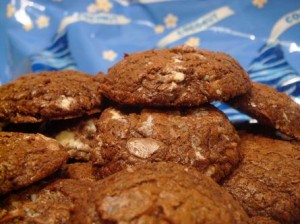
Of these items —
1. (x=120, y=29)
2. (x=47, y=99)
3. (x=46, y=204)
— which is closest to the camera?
(x=46, y=204)

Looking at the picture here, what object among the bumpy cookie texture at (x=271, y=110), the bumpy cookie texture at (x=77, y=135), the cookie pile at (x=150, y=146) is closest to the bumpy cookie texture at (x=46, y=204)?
the cookie pile at (x=150, y=146)

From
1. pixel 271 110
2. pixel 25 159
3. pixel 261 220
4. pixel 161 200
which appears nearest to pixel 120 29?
pixel 271 110

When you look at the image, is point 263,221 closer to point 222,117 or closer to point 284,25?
point 222,117

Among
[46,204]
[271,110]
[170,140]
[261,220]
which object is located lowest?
[261,220]

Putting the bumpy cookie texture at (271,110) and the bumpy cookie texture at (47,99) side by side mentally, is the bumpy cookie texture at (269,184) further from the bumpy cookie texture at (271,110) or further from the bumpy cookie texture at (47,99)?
the bumpy cookie texture at (47,99)

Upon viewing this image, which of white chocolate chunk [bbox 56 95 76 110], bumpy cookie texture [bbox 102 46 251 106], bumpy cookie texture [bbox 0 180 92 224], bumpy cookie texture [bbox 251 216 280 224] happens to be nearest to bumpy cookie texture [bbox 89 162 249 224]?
bumpy cookie texture [bbox 0 180 92 224]

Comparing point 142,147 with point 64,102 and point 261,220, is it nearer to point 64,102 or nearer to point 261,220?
point 64,102
